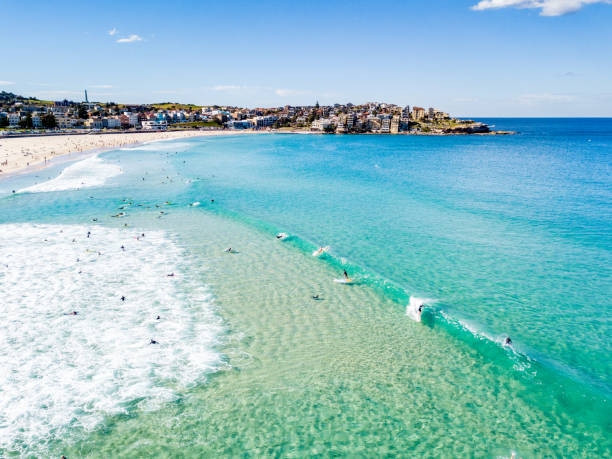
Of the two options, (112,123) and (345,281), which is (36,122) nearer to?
(112,123)

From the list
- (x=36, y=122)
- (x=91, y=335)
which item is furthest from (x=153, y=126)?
(x=91, y=335)

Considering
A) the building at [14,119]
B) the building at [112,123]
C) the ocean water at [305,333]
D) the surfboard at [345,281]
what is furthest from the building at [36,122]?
the surfboard at [345,281]

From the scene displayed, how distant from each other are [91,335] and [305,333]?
9.41 m

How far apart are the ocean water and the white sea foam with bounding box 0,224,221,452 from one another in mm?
90

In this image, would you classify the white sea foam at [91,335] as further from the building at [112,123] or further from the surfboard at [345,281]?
the building at [112,123]

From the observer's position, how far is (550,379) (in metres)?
14.0

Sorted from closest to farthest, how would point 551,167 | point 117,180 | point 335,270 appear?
point 335,270 < point 117,180 < point 551,167

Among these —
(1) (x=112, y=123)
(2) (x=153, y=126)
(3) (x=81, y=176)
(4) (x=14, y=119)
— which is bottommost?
(3) (x=81, y=176)

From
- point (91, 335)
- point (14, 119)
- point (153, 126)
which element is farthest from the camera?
point (153, 126)

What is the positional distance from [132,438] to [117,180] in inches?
2023

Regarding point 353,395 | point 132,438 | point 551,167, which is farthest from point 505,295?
point 551,167

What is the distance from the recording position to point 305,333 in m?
17.0

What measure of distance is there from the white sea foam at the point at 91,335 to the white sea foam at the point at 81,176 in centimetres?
2585

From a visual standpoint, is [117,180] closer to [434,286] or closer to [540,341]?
[434,286]
